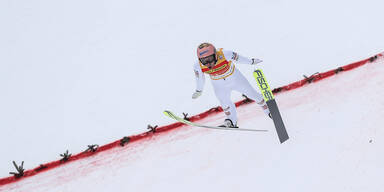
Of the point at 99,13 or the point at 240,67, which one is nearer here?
the point at 240,67

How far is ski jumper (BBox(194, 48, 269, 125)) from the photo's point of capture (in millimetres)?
2619

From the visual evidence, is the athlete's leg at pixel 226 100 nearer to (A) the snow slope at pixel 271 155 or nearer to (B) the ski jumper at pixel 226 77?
(B) the ski jumper at pixel 226 77

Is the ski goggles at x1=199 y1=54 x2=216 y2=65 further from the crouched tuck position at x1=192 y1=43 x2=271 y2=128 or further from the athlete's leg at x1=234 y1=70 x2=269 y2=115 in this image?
the athlete's leg at x1=234 y1=70 x2=269 y2=115

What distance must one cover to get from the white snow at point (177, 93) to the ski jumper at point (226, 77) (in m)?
0.28

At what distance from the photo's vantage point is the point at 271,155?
7.98ft

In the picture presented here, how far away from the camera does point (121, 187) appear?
2.61m

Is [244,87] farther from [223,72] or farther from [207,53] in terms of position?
[207,53]

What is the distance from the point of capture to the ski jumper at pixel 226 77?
8.59 ft

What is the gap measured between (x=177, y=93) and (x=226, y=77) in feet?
3.47

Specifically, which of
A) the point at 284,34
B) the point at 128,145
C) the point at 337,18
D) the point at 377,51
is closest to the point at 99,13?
the point at 128,145

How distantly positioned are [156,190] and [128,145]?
92cm

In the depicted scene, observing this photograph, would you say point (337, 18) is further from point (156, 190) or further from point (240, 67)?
point (156, 190)

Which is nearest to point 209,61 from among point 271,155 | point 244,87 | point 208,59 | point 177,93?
point 208,59

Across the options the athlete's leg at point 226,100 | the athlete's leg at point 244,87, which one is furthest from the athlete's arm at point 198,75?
the athlete's leg at point 244,87
